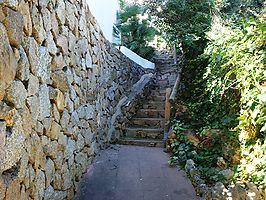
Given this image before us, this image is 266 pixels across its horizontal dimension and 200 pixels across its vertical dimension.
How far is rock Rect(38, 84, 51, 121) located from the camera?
223 centimetres

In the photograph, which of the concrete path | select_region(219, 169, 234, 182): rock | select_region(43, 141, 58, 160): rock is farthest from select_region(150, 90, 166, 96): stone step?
select_region(43, 141, 58, 160): rock

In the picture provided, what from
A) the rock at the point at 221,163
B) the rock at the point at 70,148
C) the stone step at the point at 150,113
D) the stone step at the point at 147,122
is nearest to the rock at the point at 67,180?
the rock at the point at 70,148

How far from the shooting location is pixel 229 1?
22.7ft

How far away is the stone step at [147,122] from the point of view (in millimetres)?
5789

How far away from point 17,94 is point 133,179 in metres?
2.38

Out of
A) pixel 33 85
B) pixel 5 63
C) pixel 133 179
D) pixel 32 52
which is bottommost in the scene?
pixel 133 179

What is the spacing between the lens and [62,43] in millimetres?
2748

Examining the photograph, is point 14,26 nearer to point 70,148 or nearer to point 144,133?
point 70,148

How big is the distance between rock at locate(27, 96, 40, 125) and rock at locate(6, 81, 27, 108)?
105 millimetres

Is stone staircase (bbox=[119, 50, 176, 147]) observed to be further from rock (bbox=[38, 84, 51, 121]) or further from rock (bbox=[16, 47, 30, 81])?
rock (bbox=[16, 47, 30, 81])

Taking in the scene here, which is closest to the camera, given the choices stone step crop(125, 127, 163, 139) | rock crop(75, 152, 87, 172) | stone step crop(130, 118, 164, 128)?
rock crop(75, 152, 87, 172)

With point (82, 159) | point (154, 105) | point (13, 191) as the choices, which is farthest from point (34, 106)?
point (154, 105)

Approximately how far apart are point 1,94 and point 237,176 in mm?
2693

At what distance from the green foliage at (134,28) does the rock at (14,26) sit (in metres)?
7.43
